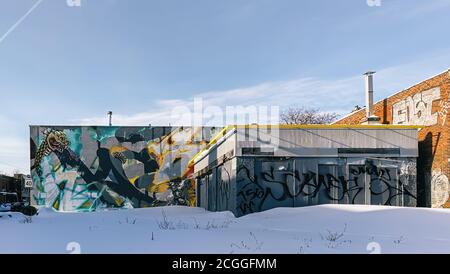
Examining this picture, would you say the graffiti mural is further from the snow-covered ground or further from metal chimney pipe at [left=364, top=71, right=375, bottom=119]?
the snow-covered ground

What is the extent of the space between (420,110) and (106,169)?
23.7 metres

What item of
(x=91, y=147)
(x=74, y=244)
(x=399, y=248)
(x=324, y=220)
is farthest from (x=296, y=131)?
(x=91, y=147)

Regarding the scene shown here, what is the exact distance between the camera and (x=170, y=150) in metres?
37.4

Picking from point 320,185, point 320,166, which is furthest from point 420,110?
point 320,185

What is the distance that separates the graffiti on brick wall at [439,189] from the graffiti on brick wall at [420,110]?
2.35 m

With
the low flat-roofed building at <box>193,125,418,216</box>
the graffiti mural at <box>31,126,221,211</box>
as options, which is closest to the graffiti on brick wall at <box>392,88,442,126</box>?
the low flat-roofed building at <box>193,125,418,216</box>

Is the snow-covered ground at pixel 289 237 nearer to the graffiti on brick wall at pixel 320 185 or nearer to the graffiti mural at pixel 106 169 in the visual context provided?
the graffiti on brick wall at pixel 320 185

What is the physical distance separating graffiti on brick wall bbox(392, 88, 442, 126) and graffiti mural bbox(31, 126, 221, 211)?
18.1 m

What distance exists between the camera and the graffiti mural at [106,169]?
3600 centimetres

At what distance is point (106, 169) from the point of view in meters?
36.3

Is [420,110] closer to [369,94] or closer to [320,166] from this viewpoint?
[369,94]

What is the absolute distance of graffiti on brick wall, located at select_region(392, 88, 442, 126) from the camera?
20469mm
